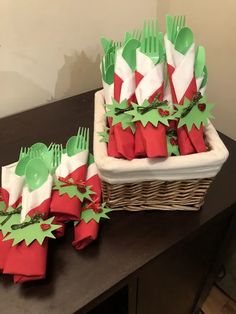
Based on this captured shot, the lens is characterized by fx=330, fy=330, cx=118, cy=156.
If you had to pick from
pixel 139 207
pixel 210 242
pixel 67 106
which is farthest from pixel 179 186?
pixel 67 106

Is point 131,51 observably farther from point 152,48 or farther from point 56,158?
point 56,158

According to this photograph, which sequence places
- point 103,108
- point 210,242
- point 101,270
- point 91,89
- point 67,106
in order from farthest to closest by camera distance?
point 91,89 → point 67,106 → point 210,242 → point 103,108 → point 101,270

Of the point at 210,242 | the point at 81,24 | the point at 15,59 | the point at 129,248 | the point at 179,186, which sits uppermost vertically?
the point at 81,24

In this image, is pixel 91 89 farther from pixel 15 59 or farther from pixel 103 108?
pixel 103 108

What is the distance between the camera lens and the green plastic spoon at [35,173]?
59cm

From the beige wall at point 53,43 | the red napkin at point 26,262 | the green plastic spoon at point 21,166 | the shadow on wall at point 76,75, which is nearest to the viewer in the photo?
the red napkin at point 26,262

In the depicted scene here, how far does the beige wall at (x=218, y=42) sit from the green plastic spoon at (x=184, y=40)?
0.36 meters

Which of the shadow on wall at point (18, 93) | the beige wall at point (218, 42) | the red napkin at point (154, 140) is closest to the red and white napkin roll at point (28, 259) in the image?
the red napkin at point (154, 140)

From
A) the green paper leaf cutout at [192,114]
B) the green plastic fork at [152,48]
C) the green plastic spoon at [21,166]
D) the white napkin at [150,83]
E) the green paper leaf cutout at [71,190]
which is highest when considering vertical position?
the green plastic fork at [152,48]

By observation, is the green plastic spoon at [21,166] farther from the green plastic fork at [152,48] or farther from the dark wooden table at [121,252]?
the green plastic fork at [152,48]

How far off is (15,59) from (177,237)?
1.99 ft

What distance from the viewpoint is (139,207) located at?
0.64 meters

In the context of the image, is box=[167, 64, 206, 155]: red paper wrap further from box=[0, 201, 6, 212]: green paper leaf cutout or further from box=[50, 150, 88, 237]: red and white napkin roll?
box=[0, 201, 6, 212]: green paper leaf cutout

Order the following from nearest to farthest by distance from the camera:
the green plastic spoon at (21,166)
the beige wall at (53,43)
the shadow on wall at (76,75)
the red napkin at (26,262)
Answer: the red napkin at (26,262), the green plastic spoon at (21,166), the beige wall at (53,43), the shadow on wall at (76,75)
